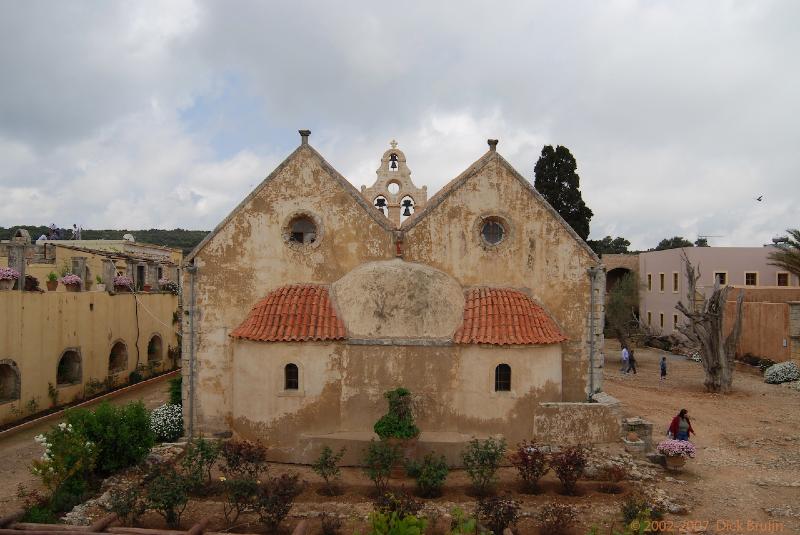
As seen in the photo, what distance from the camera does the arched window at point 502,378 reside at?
1479 centimetres

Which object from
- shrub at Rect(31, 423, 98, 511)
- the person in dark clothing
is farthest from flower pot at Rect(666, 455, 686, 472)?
the person in dark clothing

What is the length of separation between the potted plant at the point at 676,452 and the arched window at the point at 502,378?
4.04 m

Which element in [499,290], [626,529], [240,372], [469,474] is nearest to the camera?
[626,529]

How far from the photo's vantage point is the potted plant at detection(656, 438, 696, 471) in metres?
13.9

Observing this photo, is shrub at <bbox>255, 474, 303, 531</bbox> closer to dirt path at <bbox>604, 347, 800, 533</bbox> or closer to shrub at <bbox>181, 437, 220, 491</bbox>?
shrub at <bbox>181, 437, 220, 491</bbox>

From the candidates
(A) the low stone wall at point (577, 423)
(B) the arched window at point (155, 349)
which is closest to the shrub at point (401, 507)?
(A) the low stone wall at point (577, 423)

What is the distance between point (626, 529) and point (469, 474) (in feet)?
11.7

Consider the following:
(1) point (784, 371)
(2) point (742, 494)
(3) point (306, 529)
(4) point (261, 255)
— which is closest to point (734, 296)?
(1) point (784, 371)

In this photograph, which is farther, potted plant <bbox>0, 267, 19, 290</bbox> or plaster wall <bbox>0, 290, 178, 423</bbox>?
plaster wall <bbox>0, 290, 178, 423</bbox>

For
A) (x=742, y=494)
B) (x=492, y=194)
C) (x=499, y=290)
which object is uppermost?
(x=492, y=194)

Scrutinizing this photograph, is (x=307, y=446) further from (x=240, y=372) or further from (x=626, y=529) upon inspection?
(x=626, y=529)

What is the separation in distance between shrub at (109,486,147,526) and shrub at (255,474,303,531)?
7.82ft

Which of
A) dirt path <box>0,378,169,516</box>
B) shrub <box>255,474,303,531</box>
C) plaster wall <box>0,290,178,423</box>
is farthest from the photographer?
plaster wall <box>0,290,178,423</box>

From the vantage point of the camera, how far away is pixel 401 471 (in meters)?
13.8
